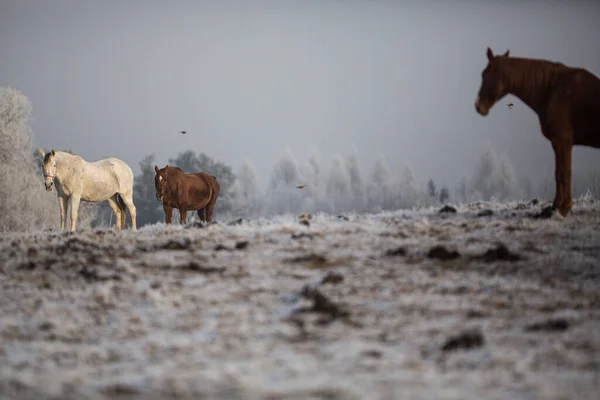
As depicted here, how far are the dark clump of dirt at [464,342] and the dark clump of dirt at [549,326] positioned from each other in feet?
2.52

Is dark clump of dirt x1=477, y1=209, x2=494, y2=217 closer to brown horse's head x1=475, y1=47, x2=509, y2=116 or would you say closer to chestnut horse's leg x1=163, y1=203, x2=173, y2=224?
brown horse's head x1=475, y1=47, x2=509, y2=116

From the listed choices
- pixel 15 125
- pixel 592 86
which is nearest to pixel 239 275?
pixel 592 86

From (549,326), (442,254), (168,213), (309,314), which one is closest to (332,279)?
(309,314)

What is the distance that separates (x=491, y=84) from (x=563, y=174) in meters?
2.34

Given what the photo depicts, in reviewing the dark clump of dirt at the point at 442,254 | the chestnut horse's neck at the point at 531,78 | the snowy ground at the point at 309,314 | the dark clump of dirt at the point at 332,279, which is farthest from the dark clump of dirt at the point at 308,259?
the chestnut horse's neck at the point at 531,78

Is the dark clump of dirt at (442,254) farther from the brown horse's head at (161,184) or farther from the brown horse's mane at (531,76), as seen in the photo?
the brown horse's head at (161,184)

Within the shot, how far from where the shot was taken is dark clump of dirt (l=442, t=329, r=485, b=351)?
7.54 meters

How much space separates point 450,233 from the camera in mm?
14266

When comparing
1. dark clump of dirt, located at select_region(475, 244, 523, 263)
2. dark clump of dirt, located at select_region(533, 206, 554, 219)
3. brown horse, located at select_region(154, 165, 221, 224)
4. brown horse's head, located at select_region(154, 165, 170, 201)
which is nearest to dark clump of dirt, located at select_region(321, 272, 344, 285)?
dark clump of dirt, located at select_region(475, 244, 523, 263)

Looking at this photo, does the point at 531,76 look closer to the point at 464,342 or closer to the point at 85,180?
the point at 464,342

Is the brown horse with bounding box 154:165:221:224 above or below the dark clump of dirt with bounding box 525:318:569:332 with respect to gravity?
above

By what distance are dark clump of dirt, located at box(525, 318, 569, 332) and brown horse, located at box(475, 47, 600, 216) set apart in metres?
7.66

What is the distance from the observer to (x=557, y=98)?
15125mm

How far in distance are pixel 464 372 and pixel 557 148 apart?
9.41 m
